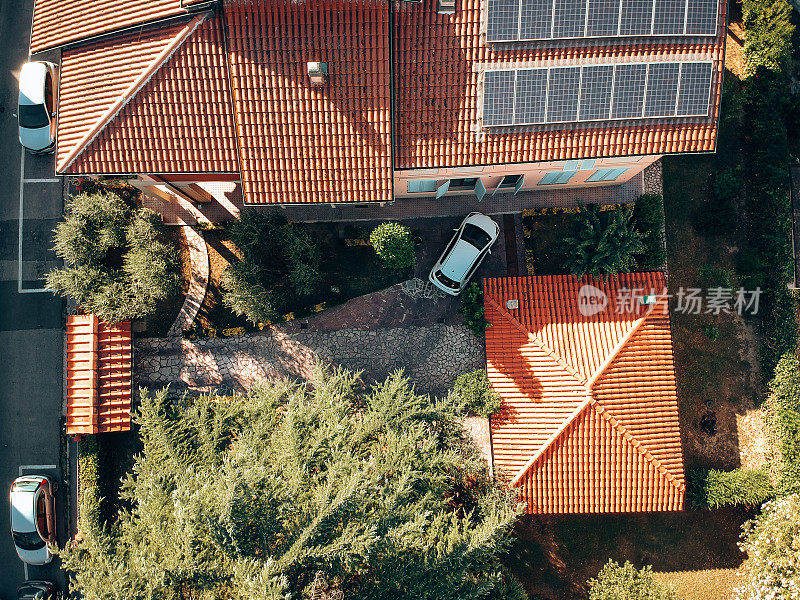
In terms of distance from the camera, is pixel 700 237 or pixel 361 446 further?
pixel 700 237

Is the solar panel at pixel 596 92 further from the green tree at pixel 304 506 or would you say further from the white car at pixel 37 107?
the white car at pixel 37 107

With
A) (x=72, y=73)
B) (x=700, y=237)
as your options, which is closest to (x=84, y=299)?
(x=72, y=73)

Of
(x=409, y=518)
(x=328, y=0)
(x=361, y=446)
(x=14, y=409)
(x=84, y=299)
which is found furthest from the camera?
(x=14, y=409)

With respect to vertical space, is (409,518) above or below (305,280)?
below

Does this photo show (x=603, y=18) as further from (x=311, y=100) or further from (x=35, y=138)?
(x=35, y=138)

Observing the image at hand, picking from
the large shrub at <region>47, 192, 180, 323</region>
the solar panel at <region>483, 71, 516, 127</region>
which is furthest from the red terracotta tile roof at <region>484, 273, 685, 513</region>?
the large shrub at <region>47, 192, 180, 323</region>

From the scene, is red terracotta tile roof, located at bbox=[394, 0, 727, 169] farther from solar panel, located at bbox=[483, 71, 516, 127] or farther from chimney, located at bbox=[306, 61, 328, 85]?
chimney, located at bbox=[306, 61, 328, 85]

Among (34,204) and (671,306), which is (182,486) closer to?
(34,204)
